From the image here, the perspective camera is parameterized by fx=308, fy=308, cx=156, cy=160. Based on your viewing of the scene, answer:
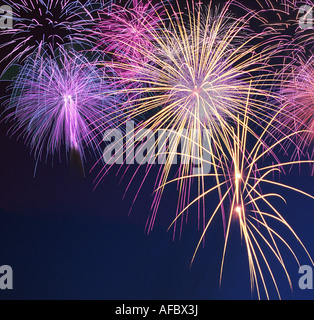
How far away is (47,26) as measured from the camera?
182 cm

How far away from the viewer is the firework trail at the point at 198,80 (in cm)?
174

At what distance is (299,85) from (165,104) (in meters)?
0.77

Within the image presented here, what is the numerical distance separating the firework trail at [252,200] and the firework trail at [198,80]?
8cm

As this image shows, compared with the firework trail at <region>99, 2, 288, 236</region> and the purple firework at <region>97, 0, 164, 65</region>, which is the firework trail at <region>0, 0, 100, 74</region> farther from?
the firework trail at <region>99, 2, 288, 236</region>

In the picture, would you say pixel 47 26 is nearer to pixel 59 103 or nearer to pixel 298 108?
pixel 59 103

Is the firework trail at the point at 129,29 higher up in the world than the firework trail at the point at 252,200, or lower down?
higher up

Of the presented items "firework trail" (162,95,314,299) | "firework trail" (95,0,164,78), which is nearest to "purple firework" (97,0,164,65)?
"firework trail" (95,0,164,78)

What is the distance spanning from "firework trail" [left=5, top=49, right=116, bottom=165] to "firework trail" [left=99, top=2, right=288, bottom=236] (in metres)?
0.17

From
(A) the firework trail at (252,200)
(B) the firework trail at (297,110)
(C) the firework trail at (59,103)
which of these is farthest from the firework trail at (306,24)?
(C) the firework trail at (59,103)

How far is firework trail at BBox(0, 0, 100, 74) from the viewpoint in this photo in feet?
5.92

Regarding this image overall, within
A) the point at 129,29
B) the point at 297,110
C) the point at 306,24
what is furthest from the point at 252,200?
the point at 129,29

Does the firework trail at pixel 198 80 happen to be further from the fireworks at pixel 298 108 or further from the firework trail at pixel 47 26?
the firework trail at pixel 47 26

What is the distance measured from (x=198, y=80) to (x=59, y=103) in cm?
81

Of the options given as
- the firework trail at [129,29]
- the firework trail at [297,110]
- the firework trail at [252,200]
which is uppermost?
the firework trail at [129,29]
